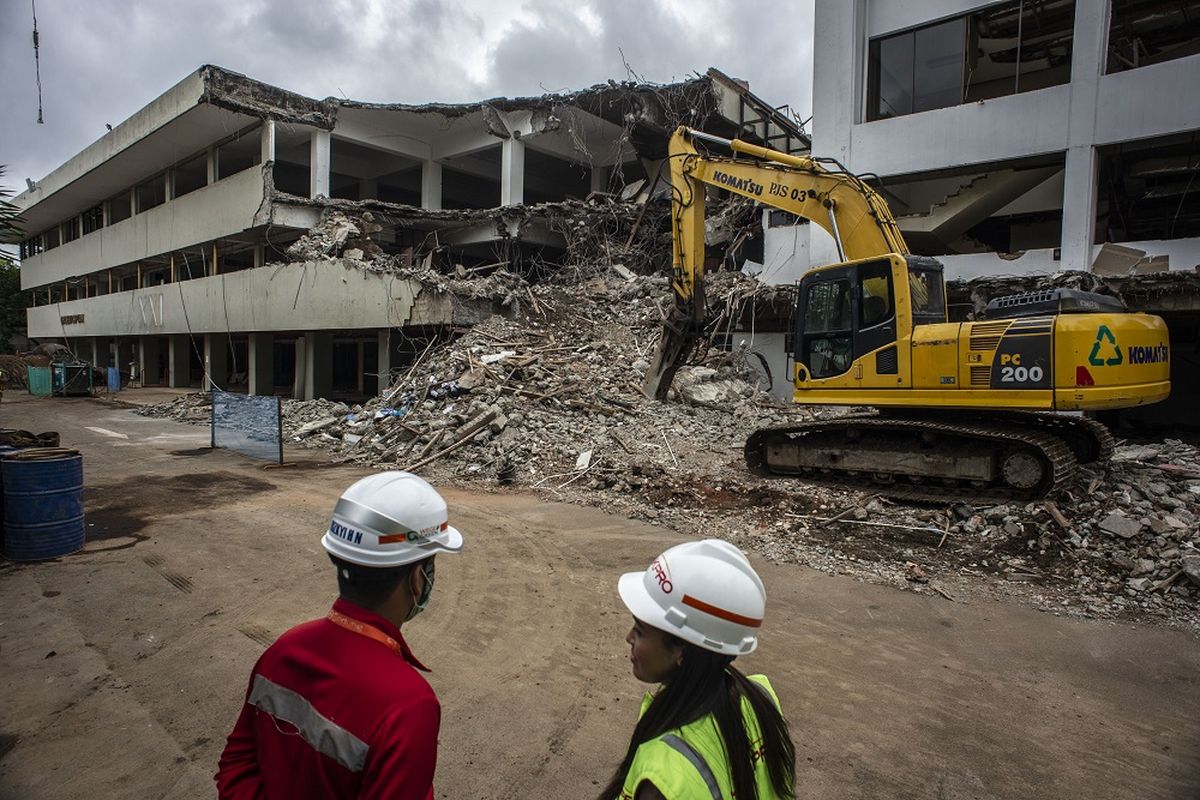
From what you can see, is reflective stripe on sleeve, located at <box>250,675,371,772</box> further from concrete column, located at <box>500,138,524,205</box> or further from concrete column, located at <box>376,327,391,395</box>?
concrete column, located at <box>500,138,524,205</box>

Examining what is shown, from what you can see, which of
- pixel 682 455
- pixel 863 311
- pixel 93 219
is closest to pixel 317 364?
pixel 682 455

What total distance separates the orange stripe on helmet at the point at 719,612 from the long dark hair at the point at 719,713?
3.3 inches

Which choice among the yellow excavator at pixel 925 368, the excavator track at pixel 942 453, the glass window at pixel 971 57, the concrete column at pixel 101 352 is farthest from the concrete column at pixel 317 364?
the concrete column at pixel 101 352

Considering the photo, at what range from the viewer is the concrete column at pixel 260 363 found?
70.8 feet

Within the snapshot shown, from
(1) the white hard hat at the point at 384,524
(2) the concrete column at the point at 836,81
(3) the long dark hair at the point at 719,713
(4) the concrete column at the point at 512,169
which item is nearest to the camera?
(3) the long dark hair at the point at 719,713

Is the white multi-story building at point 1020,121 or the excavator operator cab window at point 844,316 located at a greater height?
the white multi-story building at point 1020,121

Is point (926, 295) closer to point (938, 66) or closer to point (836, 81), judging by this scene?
point (938, 66)

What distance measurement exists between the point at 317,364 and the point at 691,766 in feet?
66.3

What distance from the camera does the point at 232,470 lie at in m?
10.8

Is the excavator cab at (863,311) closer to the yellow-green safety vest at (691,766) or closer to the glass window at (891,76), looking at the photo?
the yellow-green safety vest at (691,766)

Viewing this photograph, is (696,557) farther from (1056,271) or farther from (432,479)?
(1056,271)

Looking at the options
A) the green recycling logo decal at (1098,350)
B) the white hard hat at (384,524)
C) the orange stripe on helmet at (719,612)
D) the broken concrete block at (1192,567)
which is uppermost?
the green recycling logo decal at (1098,350)

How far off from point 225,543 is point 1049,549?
26.7 feet

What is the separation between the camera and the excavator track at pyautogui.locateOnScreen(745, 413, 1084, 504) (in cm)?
744
